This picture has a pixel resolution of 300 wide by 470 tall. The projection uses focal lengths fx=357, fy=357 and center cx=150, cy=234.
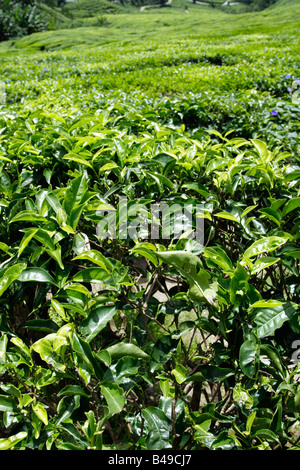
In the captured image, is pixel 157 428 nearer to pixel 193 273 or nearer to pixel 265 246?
pixel 193 273

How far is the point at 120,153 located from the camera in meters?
1.62

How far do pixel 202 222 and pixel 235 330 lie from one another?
0.46 metres

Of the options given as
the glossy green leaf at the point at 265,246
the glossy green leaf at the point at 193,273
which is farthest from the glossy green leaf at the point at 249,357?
the glossy green leaf at the point at 265,246

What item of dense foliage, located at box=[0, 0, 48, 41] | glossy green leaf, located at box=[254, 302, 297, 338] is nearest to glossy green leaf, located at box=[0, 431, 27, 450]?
glossy green leaf, located at box=[254, 302, 297, 338]

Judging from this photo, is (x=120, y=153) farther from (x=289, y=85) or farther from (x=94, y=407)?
(x=289, y=85)

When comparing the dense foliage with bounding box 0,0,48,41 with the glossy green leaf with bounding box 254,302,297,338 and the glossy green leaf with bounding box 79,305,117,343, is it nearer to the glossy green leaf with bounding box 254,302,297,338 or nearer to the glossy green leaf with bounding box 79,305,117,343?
Answer: the glossy green leaf with bounding box 79,305,117,343

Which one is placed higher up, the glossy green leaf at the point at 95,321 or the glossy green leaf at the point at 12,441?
the glossy green leaf at the point at 95,321

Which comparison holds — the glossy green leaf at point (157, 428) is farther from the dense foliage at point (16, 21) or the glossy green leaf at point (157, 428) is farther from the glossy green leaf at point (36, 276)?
the dense foliage at point (16, 21)

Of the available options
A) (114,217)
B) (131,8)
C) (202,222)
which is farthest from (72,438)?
(131,8)
